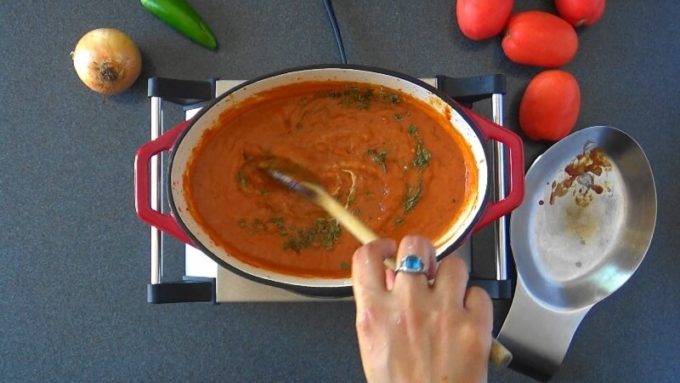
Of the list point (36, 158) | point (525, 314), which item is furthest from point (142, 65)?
point (525, 314)

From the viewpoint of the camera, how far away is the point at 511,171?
86cm

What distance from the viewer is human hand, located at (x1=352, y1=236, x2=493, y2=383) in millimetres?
578

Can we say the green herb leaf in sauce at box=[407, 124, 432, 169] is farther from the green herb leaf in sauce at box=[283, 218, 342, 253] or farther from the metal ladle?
the metal ladle

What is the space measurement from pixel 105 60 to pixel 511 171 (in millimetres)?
783

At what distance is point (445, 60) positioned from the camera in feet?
3.95

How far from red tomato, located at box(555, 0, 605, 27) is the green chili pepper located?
71 centimetres

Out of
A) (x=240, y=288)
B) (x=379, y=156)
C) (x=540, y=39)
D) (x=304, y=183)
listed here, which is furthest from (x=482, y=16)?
(x=240, y=288)

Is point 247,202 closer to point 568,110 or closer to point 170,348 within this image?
point 170,348

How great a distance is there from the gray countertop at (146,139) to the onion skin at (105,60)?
0.06 m

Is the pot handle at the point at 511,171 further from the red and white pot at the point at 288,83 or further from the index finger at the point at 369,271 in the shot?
the index finger at the point at 369,271

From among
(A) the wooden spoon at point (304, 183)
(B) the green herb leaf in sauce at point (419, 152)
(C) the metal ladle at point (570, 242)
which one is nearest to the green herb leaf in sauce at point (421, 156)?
(B) the green herb leaf in sauce at point (419, 152)

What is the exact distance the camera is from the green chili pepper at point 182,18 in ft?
3.78

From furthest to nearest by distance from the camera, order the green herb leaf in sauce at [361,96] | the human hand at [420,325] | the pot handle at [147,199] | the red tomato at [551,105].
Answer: the red tomato at [551,105] < the green herb leaf in sauce at [361,96] < the pot handle at [147,199] < the human hand at [420,325]

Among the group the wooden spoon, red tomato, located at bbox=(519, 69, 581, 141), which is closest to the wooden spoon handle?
the wooden spoon
